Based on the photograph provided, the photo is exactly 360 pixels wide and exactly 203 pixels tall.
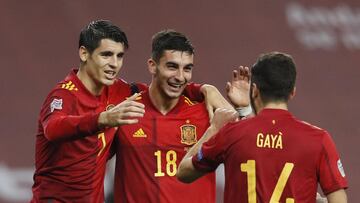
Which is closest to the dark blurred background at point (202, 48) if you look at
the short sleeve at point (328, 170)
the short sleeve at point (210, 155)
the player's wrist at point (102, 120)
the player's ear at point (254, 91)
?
the player's wrist at point (102, 120)

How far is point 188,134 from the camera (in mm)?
5984

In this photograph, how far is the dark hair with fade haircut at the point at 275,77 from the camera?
467 centimetres

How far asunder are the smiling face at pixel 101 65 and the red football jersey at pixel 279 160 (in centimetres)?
134

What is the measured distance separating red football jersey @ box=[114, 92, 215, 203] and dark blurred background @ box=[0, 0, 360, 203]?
3.58m

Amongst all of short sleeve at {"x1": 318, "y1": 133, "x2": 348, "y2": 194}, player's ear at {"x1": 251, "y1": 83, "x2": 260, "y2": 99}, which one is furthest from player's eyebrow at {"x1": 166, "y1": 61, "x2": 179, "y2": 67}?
short sleeve at {"x1": 318, "y1": 133, "x2": 348, "y2": 194}

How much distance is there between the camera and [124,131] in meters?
5.92

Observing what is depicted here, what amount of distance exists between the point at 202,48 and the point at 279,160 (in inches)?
223

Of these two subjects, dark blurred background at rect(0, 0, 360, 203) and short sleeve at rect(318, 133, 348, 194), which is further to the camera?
dark blurred background at rect(0, 0, 360, 203)

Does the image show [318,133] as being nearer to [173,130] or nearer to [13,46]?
[173,130]

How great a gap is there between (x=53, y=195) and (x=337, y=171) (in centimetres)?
178

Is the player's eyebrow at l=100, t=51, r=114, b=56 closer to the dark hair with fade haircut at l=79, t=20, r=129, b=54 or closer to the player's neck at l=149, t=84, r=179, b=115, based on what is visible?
the dark hair with fade haircut at l=79, t=20, r=129, b=54

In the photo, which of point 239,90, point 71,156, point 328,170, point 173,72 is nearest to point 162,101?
point 173,72

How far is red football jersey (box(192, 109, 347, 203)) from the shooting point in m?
4.61

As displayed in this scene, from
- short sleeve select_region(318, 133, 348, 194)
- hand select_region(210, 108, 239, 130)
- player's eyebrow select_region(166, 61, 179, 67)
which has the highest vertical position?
player's eyebrow select_region(166, 61, 179, 67)
